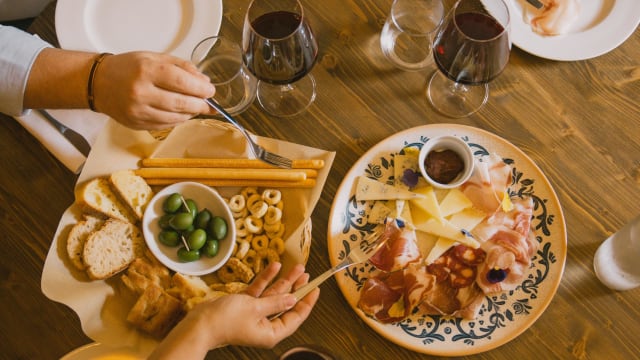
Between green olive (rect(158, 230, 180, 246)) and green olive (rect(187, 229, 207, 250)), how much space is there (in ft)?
0.10

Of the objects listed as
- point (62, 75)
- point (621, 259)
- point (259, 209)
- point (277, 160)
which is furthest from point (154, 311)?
point (621, 259)

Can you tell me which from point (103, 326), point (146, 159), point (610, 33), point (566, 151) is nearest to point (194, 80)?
point (146, 159)

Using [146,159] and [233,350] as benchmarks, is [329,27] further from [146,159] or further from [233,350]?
[233,350]

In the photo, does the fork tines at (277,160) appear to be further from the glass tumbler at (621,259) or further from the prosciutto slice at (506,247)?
the glass tumbler at (621,259)

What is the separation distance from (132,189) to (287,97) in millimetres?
421

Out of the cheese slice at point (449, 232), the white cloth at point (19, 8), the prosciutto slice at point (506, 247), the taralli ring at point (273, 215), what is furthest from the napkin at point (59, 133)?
the prosciutto slice at point (506, 247)

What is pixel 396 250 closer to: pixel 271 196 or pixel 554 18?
pixel 271 196

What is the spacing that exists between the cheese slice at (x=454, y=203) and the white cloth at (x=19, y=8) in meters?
1.32

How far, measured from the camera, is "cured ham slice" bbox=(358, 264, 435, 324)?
1.12 meters

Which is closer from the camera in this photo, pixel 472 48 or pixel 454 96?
pixel 472 48

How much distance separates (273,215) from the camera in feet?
3.98

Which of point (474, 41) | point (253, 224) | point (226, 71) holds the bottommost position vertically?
point (253, 224)

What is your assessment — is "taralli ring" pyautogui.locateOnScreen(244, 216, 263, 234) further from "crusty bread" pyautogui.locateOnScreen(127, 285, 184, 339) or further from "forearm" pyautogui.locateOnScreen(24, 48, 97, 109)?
"forearm" pyautogui.locateOnScreen(24, 48, 97, 109)

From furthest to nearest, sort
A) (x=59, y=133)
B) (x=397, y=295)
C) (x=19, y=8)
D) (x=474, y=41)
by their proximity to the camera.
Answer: (x=19, y=8), (x=59, y=133), (x=397, y=295), (x=474, y=41)
